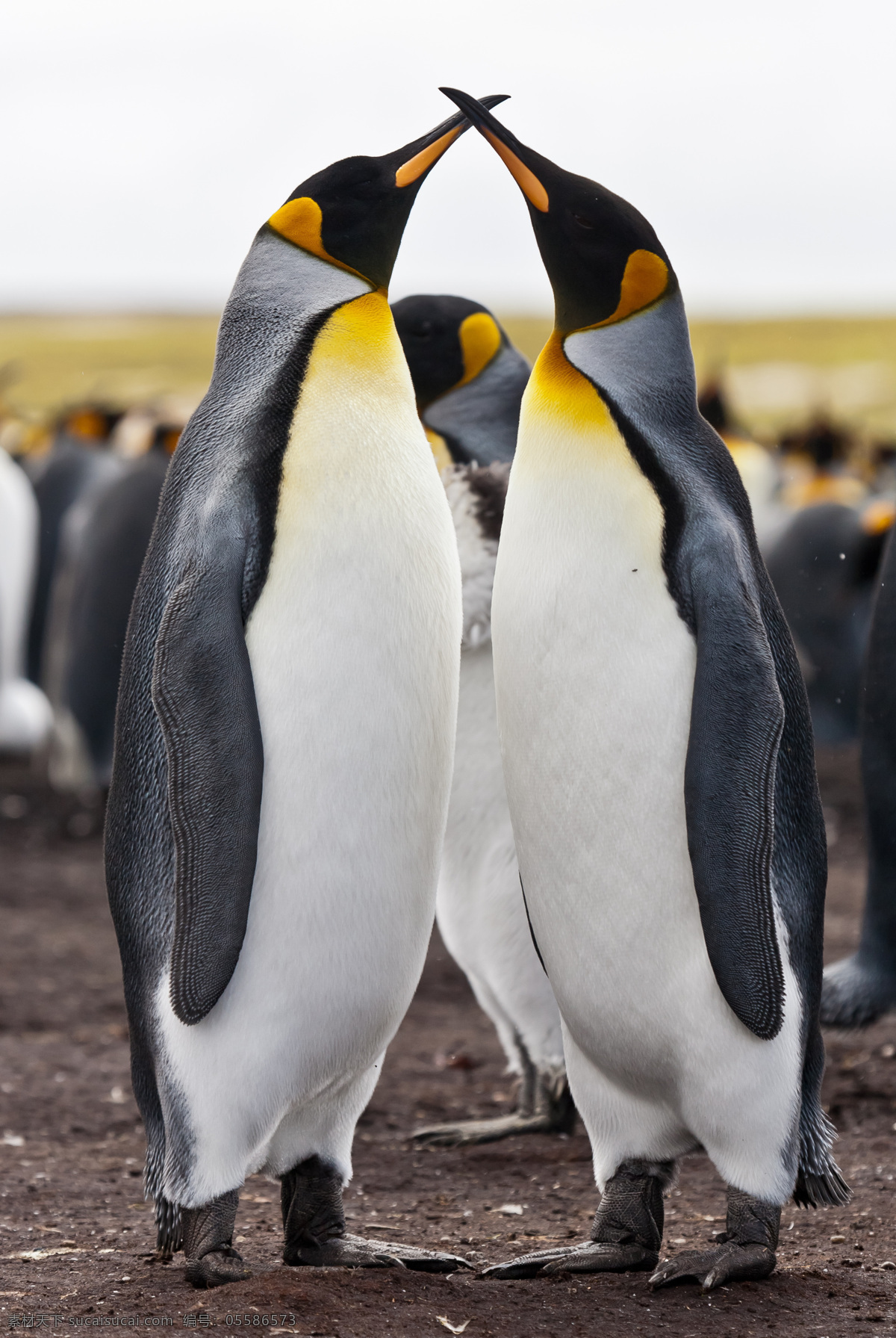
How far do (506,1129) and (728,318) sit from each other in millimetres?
67142

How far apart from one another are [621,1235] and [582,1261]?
3.7 inches

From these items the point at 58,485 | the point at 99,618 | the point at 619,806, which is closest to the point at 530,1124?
the point at 619,806

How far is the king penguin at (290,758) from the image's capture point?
2.50 meters

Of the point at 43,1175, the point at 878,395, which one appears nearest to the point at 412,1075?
the point at 43,1175

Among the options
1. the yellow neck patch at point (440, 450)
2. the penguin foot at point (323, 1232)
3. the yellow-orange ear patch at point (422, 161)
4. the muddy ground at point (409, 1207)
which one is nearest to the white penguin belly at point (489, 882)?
the muddy ground at point (409, 1207)

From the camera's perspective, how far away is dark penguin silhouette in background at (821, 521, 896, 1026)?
4.18 meters

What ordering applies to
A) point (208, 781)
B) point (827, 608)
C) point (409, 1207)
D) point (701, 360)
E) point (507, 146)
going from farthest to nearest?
point (701, 360) → point (827, 608) → point (409, 1207) → point (507, 146) → point (208, 781)

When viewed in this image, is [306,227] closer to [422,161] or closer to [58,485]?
[422,161]

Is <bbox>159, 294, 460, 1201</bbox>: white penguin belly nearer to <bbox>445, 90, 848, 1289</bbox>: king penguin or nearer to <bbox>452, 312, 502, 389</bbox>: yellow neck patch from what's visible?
<bbox>445, 90, 848, 1289</bbox>: king penguin

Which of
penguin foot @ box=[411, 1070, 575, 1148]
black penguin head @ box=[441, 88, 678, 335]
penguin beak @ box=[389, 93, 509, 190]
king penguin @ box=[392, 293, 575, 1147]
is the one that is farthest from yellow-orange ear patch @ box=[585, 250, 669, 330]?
penguin foot @ box=[411, 1070, 575, 1148]

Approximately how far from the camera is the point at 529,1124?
3.92m

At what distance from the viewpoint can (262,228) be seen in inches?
113

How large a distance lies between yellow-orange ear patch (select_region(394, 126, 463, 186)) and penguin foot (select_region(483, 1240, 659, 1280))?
6.21 feet

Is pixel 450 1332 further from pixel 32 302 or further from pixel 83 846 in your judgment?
pixel 32 302
